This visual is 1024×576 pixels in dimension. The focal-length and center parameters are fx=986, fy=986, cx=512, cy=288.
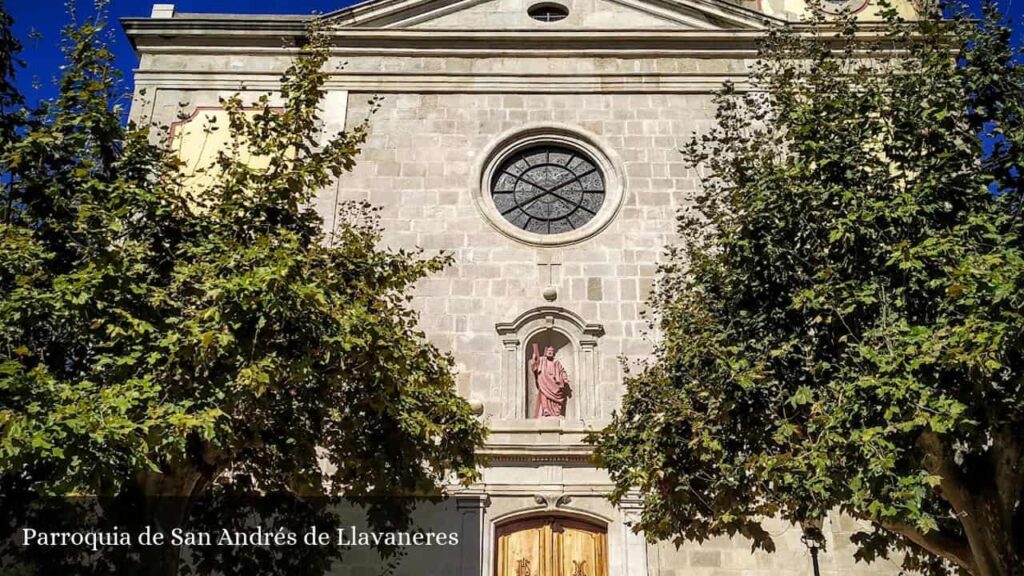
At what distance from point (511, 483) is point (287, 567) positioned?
3661 millimetres

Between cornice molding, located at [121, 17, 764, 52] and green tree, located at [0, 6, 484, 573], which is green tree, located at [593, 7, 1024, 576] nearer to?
green tree, located at [0, 6, 484, 573]

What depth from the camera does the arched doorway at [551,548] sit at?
1114cm

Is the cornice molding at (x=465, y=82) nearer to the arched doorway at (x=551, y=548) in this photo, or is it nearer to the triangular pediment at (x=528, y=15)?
the triangular pediment at (x=528, y=15)

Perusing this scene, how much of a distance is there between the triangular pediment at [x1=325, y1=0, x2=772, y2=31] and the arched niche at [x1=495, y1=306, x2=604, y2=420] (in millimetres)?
4647

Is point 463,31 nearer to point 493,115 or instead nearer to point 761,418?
point 493,115

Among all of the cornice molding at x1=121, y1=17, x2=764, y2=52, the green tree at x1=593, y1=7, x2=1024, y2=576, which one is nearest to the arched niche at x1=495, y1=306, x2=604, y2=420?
the green tree at x1=593, y1=7, x2=1024, y2=576

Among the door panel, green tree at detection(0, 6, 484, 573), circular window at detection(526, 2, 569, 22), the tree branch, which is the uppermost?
circular window at detection(526, 2, 569, 22)

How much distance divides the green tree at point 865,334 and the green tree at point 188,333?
2075 mm

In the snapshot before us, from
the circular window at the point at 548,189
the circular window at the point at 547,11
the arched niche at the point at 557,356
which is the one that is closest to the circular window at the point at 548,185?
the circular window at the point at 548,189

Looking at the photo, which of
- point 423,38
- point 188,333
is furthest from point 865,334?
point 423,38

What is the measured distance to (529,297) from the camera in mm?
12625

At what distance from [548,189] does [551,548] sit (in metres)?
4.93

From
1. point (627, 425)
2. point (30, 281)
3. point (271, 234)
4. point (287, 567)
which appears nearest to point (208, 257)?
point (271, 234)

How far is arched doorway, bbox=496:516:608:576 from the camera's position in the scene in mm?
11141
